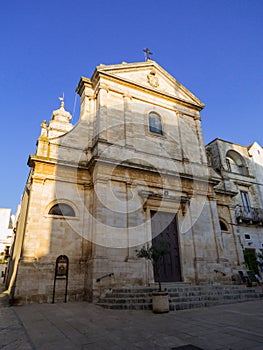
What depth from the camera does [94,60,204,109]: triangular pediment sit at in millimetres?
15262

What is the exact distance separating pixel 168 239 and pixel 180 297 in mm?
4069

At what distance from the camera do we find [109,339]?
441 centimetres

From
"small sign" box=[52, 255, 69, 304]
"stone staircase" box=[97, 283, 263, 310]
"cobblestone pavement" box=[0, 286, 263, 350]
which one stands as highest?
"small sign" box=[52, 255, 69, 304]

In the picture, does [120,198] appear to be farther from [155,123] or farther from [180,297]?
[155,123]

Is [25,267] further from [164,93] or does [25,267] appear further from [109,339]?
[164,93]

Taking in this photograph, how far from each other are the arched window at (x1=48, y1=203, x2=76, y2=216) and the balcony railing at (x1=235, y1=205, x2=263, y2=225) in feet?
41.6

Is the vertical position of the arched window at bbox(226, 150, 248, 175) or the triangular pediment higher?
the triangular pediment

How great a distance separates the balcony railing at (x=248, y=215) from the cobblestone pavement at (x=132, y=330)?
12540mm

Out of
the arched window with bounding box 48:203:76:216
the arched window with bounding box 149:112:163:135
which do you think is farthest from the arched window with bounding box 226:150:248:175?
the arched window with bounding box 48:203:76:216

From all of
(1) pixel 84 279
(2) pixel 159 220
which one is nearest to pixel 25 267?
(1) pixel 84 279

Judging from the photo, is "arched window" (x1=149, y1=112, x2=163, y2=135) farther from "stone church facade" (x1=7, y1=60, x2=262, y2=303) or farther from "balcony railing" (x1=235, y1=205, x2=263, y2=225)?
"balcony railing" (x1=235, y1=205, x2=263, y2=225)

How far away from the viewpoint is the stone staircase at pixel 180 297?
776 centimetres

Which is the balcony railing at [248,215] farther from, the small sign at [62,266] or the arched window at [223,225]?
the small sign at [62,266]

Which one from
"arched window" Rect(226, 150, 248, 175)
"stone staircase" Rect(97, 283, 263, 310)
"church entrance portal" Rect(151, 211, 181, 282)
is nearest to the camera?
"stone staircase" Rect(97, 283, 263, 310)
